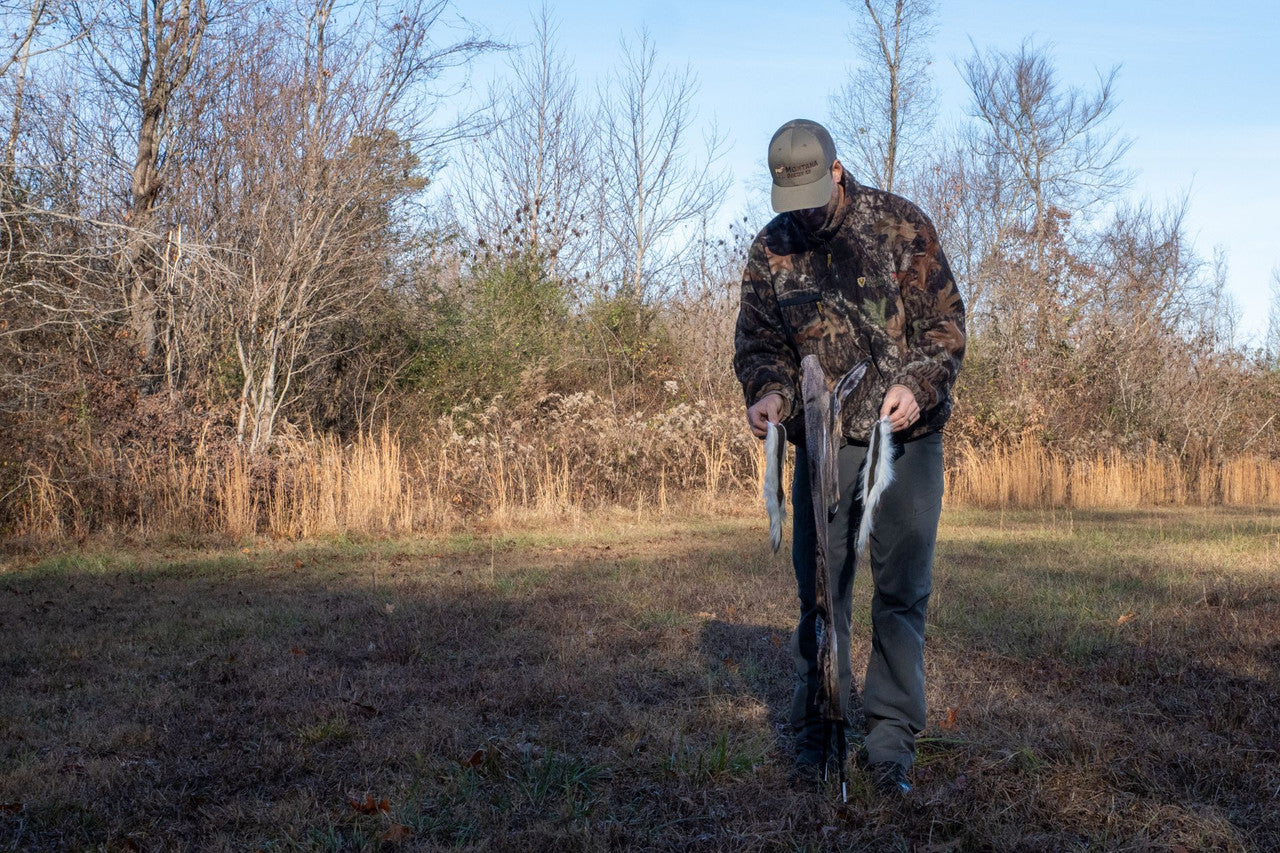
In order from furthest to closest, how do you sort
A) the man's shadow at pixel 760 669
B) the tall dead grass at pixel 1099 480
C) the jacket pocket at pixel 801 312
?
the tall dead grass at pixel 1099 480, the man's shadow at pixel 760 669, the jacket pocket at pixel 801 312

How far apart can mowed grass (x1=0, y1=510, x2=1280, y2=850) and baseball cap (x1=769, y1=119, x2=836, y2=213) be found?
1849 mm

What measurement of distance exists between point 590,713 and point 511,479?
27.3ft

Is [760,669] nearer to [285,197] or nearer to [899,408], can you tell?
[899,408]

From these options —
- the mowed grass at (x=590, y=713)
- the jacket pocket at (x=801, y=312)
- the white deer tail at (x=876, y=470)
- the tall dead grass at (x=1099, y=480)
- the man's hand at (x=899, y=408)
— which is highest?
the jacket pocket at (x=801, y=312)

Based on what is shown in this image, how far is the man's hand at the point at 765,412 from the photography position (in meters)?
3.37

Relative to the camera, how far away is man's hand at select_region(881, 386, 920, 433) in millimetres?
3117

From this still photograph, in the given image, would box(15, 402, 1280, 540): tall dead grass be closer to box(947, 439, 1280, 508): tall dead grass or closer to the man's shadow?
box(947, 439, 1280, 508): tall dead grass

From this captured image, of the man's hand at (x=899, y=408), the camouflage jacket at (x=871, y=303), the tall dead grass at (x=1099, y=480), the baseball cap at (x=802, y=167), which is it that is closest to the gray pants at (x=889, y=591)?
the camouflage jacket at (x=871, y=303)

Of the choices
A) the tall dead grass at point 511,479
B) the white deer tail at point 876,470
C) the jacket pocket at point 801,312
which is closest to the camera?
the white deer tail at point 876,470

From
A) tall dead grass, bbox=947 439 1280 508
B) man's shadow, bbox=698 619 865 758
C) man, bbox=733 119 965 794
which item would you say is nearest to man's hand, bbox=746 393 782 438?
man, bbox=733 119 965 794

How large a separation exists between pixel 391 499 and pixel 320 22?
19.8 feet

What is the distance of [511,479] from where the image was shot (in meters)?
12.5

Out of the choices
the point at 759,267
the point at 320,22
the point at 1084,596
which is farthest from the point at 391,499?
the point at 759,267

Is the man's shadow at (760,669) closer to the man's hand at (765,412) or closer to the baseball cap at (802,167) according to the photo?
the man's hand at (765,412)
